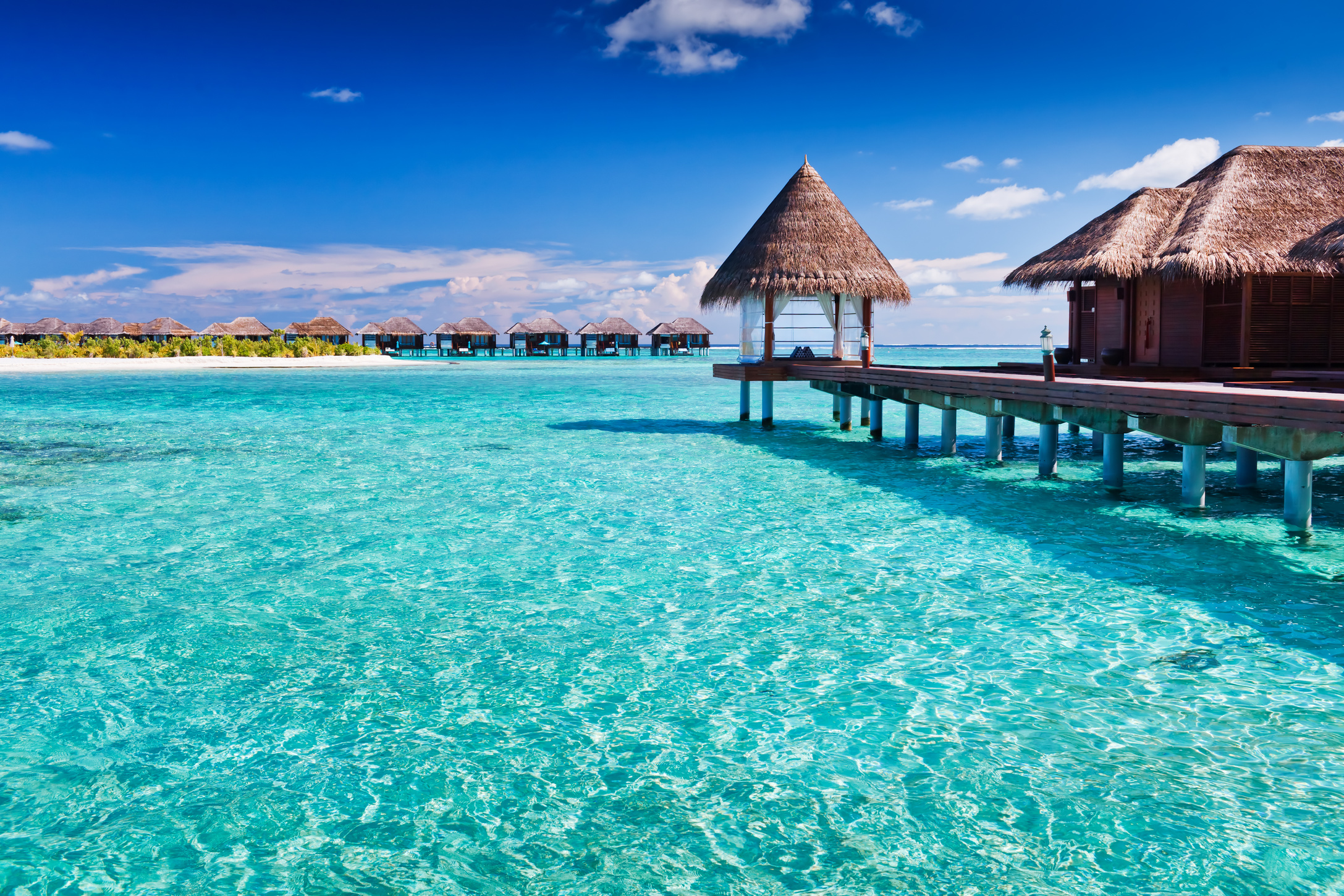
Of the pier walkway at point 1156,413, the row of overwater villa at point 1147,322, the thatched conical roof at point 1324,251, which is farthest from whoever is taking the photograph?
the thatched conical roof at point 1324,251

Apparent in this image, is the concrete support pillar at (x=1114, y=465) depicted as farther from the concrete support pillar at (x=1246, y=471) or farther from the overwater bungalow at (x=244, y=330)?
the overwater bungalow at (x=244, y=330)

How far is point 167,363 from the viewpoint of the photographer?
43562 millimetres

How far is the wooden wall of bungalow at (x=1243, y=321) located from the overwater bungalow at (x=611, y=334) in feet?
149

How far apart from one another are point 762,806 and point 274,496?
7835 millimetres

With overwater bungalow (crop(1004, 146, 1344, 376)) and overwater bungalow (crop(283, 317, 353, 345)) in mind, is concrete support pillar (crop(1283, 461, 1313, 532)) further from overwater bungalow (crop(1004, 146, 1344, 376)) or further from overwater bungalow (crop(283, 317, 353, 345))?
overwater bungalow (crop(283, 317, 353, 345))

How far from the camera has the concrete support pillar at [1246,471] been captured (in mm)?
9602

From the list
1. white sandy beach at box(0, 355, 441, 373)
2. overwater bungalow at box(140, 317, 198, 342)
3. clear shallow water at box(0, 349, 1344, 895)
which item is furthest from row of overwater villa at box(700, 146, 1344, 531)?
overwater bungalow at box(140, 317, 198, 342)

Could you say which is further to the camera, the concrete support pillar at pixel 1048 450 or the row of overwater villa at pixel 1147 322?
the concrete support pillar at pixel 1048 450

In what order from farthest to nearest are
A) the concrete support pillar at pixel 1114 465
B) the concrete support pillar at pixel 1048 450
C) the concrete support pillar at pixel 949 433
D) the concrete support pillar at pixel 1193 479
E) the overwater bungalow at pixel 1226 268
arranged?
the concrete support pillar at pixel 949 433 < the overwater bungalow at pixel 1226 268 < the concrete support pillar at pixel 1048 450 < the concrete support pillar at pixel 1114 465 < the concrete support pillar at pixel 1193 479

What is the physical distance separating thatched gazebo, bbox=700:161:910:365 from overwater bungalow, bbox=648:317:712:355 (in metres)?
43.2

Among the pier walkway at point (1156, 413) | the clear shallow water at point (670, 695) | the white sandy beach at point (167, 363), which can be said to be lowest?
the clear shallow water at point (670, 695)

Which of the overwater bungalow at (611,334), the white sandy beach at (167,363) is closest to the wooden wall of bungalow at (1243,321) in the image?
the white sandy beach at (167,363)

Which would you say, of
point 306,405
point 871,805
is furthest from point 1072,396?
point 306,405

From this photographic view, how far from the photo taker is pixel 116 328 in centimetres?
5234
